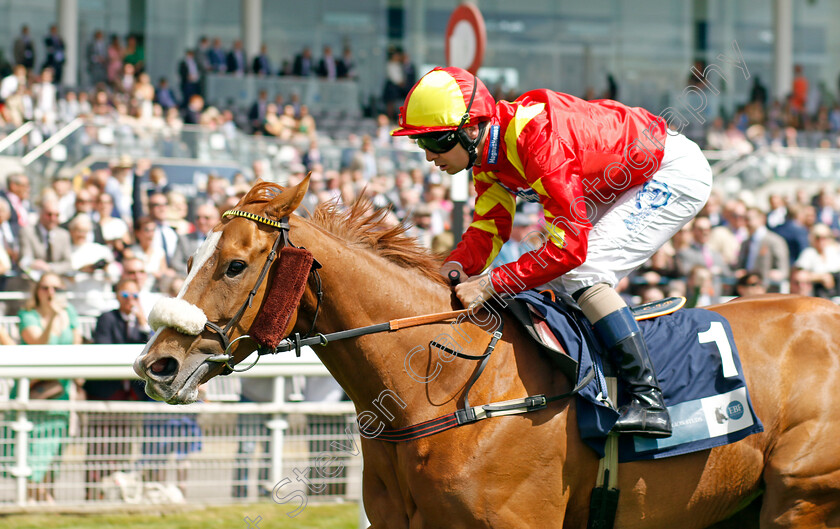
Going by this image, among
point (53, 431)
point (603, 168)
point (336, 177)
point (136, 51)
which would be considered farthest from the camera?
Result: point (136, 51)

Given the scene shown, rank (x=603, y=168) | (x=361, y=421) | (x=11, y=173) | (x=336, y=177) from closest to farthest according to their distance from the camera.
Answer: (x=361, y=421), (x=603, y=168), (x=11, y=173), (x=336, y=177)

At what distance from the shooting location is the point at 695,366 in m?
2.88

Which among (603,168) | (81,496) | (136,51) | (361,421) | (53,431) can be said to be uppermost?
(136,51)

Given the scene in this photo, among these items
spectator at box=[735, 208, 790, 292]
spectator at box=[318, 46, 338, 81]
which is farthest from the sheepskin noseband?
spectator at box=[318, 46, 338, 81]

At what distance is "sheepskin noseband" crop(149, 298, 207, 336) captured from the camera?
2.42m

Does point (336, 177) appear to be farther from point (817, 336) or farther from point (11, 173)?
point (817, 336)

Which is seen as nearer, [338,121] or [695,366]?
[695,366]

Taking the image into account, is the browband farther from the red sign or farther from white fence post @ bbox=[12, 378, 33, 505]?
Answer: the red sign

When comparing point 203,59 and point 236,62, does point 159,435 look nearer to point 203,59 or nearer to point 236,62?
point 203,59

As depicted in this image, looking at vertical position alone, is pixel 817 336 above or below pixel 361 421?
above

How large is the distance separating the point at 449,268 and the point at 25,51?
47.7ft

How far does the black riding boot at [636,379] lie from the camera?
274cm

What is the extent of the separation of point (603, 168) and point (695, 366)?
719 millimetres

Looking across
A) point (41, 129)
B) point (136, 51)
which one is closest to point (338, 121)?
point (136, 51)
